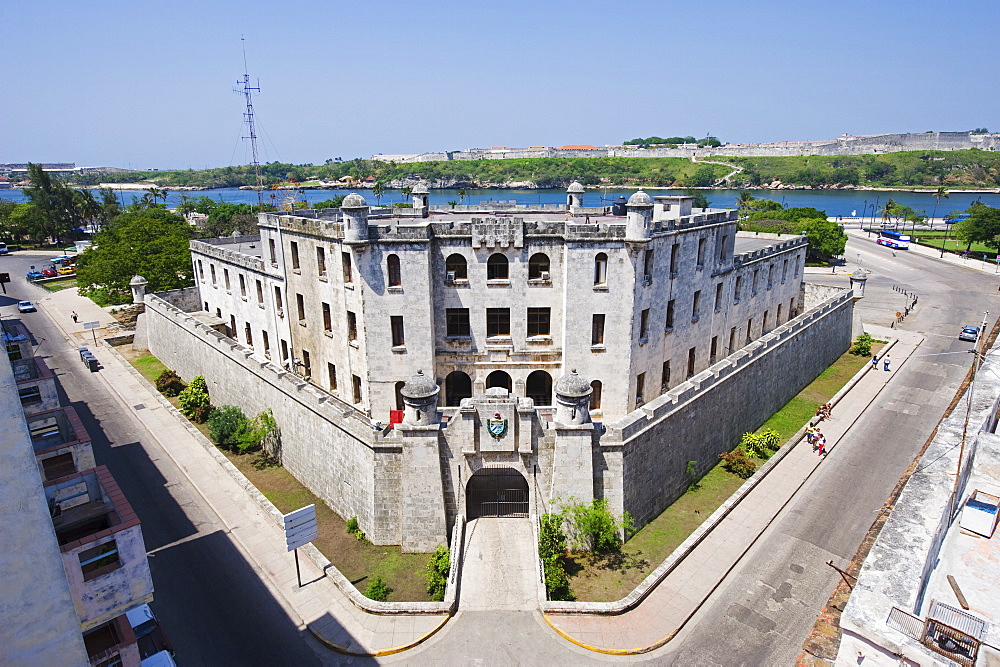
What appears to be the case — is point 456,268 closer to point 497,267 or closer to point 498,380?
point 497,267

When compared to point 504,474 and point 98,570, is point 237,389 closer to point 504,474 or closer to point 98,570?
point 504,474

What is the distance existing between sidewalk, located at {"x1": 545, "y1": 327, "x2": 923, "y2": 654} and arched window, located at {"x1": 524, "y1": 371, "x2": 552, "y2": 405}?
12600mm

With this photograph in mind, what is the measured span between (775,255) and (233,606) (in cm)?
4701

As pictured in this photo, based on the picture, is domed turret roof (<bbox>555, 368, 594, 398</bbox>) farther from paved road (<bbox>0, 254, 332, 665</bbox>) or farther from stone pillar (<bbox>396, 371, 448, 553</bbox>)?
paved road (<bbox>0, 254, 332, 665</bbox>)

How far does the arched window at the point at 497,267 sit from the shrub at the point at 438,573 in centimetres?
1597

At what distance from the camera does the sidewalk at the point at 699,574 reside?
22.0 metres

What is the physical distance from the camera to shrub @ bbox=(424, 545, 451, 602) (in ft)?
80.8

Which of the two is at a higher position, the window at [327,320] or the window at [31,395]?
the window at [31,395]

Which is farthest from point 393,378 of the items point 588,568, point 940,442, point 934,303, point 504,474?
point 934,303

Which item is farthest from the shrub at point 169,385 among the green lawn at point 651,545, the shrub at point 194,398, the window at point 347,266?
the green lawn at point 651,545

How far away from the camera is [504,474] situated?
94.1 ft

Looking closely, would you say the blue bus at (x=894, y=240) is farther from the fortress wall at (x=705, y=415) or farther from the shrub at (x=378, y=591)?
the shrub at (x=378, y=591)

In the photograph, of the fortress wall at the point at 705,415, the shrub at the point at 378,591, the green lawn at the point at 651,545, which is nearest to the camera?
the shrub at the point at 378,591

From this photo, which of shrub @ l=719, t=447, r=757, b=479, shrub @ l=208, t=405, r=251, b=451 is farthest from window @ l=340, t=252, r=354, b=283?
shrub @ l=719, t=447, r=757, b=479
